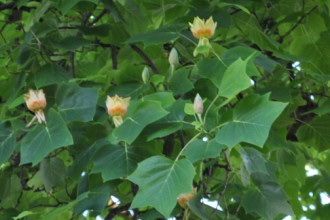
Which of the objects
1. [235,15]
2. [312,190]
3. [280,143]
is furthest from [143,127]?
[312,190]

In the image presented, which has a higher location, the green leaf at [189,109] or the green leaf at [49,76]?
the green leaf at [189,109]

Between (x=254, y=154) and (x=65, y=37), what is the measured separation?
987 mm

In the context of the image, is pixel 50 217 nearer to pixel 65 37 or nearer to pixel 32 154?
pixel 32 154

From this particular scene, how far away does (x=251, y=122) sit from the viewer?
6.41 feet

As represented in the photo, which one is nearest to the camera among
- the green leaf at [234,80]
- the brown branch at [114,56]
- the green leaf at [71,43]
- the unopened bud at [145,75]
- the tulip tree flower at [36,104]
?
the green leaf at [234,80]

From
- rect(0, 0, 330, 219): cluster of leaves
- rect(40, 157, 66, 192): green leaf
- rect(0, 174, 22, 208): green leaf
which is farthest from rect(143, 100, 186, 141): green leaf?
rect(0, 174, 22, 208): green leaf

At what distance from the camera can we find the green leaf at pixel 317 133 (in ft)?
10.2

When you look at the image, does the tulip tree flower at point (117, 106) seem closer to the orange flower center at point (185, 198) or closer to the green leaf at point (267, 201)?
A: the orange flower center at point (185, 198)

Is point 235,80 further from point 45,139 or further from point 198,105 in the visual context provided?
point 45,139

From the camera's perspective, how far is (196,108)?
2086 mm

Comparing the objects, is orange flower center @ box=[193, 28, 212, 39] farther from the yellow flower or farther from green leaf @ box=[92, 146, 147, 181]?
green leaf @ box=[92, 146, 147, 181]

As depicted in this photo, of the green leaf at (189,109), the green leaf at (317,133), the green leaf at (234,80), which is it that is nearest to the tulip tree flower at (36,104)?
the green leaf at (189,109)

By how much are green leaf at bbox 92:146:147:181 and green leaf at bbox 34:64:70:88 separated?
0.46 meters

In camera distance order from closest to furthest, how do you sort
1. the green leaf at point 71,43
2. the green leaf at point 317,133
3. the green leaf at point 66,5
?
the green leaf at point 66,5, the green leaf at point 71,43, the green leaf at point 317,133
